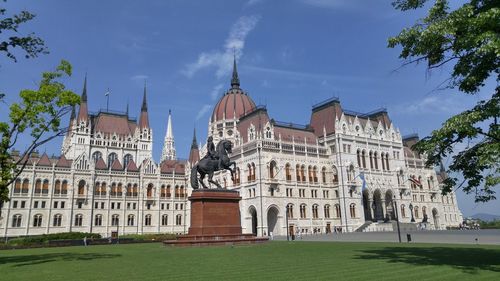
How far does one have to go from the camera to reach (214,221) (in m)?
26.9

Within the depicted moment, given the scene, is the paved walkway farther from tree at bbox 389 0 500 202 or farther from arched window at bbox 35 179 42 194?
arched window at bbox 35 179 42 194

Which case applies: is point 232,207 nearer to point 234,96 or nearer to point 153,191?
point 153,191

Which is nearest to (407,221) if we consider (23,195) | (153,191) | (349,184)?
(349,184)

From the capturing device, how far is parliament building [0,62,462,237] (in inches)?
2506

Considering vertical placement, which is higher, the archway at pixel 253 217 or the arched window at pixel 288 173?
the arched window at pixel 288 173

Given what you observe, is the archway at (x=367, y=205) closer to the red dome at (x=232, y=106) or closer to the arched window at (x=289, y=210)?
the arched window at (x=289, y=210)

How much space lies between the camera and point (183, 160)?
97625 mm

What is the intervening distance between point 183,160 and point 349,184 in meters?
46.8

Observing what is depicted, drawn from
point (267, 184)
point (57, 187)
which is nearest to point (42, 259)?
point (267, 184)

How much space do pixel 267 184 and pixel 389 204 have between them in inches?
1071

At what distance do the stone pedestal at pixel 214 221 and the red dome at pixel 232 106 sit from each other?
56.1 meters

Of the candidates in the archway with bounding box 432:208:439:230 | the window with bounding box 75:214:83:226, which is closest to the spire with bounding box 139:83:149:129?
the window with bounding box 75:214:83:226

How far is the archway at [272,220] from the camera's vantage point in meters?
62.7

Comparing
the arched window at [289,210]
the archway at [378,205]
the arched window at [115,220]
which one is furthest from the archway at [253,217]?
the arched window at [115,220]
